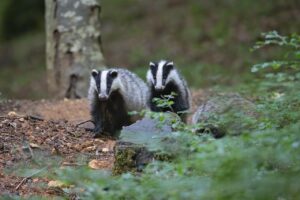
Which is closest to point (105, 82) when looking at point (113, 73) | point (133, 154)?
point (113, 73)

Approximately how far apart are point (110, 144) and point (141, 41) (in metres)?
11.2

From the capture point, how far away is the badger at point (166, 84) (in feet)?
27.9

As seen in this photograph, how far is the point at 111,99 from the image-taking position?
28.4ft

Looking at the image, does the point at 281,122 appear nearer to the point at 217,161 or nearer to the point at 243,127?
the point at 243,127

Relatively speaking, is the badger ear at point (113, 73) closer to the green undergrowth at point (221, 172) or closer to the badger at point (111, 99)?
the badger at point (111, 99)

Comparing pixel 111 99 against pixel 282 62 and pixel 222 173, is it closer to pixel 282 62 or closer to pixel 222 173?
pixel 282 62

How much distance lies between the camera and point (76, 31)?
1098cm

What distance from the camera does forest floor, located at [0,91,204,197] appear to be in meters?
6.18

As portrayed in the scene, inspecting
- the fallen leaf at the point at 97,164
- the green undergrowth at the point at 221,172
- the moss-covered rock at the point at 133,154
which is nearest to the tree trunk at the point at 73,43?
the fallen leaf at the point at 97,164

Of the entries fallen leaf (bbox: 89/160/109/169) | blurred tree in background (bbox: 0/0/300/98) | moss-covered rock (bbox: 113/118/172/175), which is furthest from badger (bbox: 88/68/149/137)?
blurred tree in background (bbox: 0/0/300/98)

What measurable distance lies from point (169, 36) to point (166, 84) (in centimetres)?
980

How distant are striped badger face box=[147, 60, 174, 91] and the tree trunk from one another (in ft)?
8.46

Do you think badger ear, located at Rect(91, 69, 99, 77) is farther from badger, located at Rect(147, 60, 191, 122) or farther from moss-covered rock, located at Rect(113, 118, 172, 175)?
moss-covered rock, located at Rect(113, 118, 172, 175)

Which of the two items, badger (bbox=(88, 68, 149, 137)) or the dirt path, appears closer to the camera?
the dirt path
